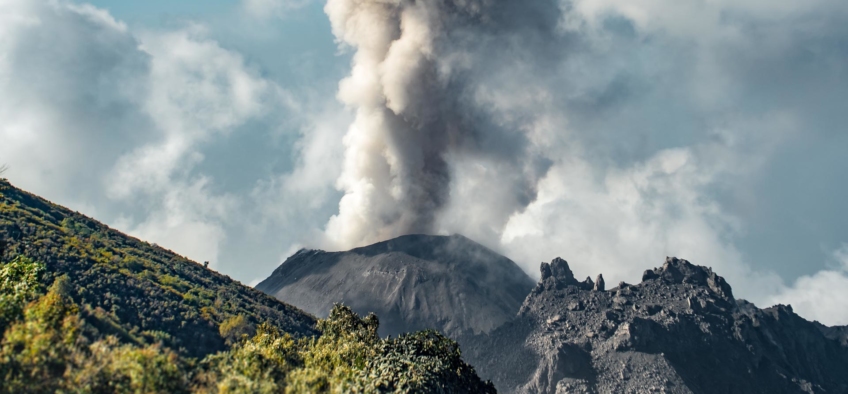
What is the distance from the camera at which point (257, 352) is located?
158 ft

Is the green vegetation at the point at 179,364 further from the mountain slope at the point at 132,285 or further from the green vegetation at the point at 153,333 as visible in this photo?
the mountain slope at the point at 132,285

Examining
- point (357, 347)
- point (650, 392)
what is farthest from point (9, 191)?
point (650, 392)

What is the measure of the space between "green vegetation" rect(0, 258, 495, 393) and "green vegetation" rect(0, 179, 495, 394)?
0.32 feet

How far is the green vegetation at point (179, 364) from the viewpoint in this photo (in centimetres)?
3462

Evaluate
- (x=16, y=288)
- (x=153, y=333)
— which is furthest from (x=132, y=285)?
(x=16, y=288)

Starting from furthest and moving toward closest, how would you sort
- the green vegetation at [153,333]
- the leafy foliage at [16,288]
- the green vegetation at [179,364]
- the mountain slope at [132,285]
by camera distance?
the mountain slope at [132,285], the leafy foliage at [16,288], the green vegetation at [153,333], the green vegetation at [179,364]

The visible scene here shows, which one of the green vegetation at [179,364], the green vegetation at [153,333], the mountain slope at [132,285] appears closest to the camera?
the green vegetation at [179,364]

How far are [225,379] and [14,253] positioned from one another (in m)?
54.3

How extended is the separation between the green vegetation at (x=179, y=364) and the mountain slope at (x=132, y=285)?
19702 millimetres

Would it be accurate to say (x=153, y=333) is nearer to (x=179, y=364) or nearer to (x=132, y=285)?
(x=132, y=285)

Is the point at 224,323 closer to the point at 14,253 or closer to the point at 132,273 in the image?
the point at 132,273

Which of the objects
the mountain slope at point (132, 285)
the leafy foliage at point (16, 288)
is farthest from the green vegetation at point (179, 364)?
the mountain slope at point (132, 285)

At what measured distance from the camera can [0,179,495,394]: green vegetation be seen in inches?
1399

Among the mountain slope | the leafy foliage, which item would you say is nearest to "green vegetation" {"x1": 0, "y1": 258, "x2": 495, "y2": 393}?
the leafy foliage
